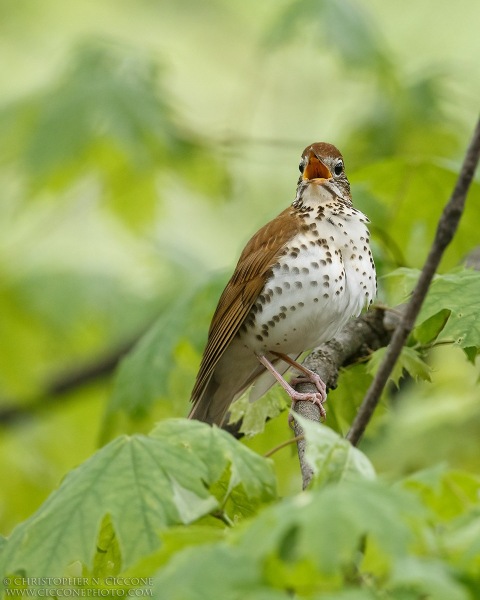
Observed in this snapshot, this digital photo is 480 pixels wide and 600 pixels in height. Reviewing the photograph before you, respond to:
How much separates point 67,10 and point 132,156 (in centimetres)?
683

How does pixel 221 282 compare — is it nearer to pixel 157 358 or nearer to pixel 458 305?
pixel 157 358

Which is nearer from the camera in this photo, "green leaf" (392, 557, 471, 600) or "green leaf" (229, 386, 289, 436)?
"green leaf" (392, 557, 471, 600)

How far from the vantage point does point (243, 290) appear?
A: 181 inches

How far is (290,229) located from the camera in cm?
457

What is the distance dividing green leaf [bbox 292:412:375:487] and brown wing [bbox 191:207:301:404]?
2.10 metres

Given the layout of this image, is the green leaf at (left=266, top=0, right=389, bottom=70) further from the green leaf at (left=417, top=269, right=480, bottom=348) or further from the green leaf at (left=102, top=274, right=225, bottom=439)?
the green leaf at (left=417, top=269, right=480, bottom=348)

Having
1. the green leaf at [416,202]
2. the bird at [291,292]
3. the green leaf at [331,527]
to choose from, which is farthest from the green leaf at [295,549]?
the green leaf at [416,202]

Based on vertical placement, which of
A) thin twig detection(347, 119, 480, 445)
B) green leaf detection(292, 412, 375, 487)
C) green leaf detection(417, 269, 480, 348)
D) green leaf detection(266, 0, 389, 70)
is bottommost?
green leaf detection(292, 412, 375, 487)

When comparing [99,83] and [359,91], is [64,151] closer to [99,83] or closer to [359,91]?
[99,83]

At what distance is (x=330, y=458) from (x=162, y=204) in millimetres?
5598

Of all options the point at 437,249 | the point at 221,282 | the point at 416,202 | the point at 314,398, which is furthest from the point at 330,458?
the point at 416,202

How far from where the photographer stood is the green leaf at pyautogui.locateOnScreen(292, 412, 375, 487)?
2.37 meters

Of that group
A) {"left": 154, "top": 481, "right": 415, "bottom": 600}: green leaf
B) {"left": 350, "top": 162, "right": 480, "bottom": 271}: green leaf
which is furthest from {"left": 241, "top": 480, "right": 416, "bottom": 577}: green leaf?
{"left": 350, "top": 162, "right": 480, "bottom": 271}: green leaf

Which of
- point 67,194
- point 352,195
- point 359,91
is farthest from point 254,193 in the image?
point 352,195
